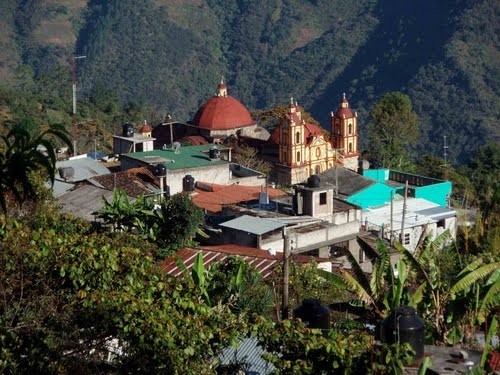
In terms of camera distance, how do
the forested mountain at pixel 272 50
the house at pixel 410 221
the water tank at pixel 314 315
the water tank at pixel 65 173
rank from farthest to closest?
the forested mountain at pixel 272 50
the water tank at pixel 65 173
the house at pixel 410 221
the water tank at pixel 314 315

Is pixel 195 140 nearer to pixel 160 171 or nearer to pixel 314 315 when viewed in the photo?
pixel 160 171

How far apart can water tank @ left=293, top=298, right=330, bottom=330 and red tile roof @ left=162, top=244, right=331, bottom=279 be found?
16.1ft

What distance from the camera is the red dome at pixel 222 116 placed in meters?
41.2

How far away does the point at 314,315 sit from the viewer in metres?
11.2

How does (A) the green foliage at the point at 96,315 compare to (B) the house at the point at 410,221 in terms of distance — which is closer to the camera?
(A) the green foliage at the point at 96,315

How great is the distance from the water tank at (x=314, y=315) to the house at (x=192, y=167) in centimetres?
1774

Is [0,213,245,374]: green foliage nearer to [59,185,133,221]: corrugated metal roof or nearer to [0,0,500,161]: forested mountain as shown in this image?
[59,185,133,221]: corrugated metal roof

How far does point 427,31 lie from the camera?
98.1 metres

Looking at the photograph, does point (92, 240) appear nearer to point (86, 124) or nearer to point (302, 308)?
point (302, 308)

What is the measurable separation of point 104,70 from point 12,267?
3507 inches

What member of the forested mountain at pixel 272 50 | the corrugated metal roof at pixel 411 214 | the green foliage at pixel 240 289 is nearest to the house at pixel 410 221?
the corrugated metal roof at pixel 411 214

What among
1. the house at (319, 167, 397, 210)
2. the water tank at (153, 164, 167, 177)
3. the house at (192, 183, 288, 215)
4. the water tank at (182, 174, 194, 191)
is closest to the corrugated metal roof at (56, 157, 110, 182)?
the water tank at (153, 164, 167, 177)

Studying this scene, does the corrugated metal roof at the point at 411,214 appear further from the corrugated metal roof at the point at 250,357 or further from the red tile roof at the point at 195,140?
the corrugated metal roof at the point at 250,357

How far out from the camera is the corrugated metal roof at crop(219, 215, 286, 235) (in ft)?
70.8
